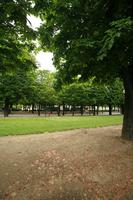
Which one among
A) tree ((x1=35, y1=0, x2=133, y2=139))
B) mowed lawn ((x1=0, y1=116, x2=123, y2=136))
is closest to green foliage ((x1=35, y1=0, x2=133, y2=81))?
tree ((x1=35, y1=0, x2=133, y2=139))

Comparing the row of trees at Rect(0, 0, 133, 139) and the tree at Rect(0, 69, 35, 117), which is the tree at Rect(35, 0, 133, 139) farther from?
the tree at Rect(0, 69, 35, 117)

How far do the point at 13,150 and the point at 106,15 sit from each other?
6360 mm

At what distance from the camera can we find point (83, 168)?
28.9 feet

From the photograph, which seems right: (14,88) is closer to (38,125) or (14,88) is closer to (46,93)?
(46,93)

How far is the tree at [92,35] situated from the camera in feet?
25.9

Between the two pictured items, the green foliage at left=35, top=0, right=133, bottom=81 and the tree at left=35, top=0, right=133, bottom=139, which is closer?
the tree at left=35, top=0, right=133, bottom=139

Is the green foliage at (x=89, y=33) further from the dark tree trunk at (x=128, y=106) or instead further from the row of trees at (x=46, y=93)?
the row of trees at (x=46, y=93)

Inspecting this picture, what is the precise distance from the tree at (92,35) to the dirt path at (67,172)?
3077mm

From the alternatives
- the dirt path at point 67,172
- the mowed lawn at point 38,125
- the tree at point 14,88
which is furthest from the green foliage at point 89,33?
the tree at point 14,88

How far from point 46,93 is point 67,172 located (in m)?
40.3

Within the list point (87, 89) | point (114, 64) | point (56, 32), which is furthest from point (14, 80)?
point (114, 64)

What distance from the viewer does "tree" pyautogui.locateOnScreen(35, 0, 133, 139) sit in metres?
7.90

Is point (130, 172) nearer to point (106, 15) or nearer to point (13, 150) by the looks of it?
point (13, 150)

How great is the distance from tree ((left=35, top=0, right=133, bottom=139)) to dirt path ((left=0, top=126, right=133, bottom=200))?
3.08 m
